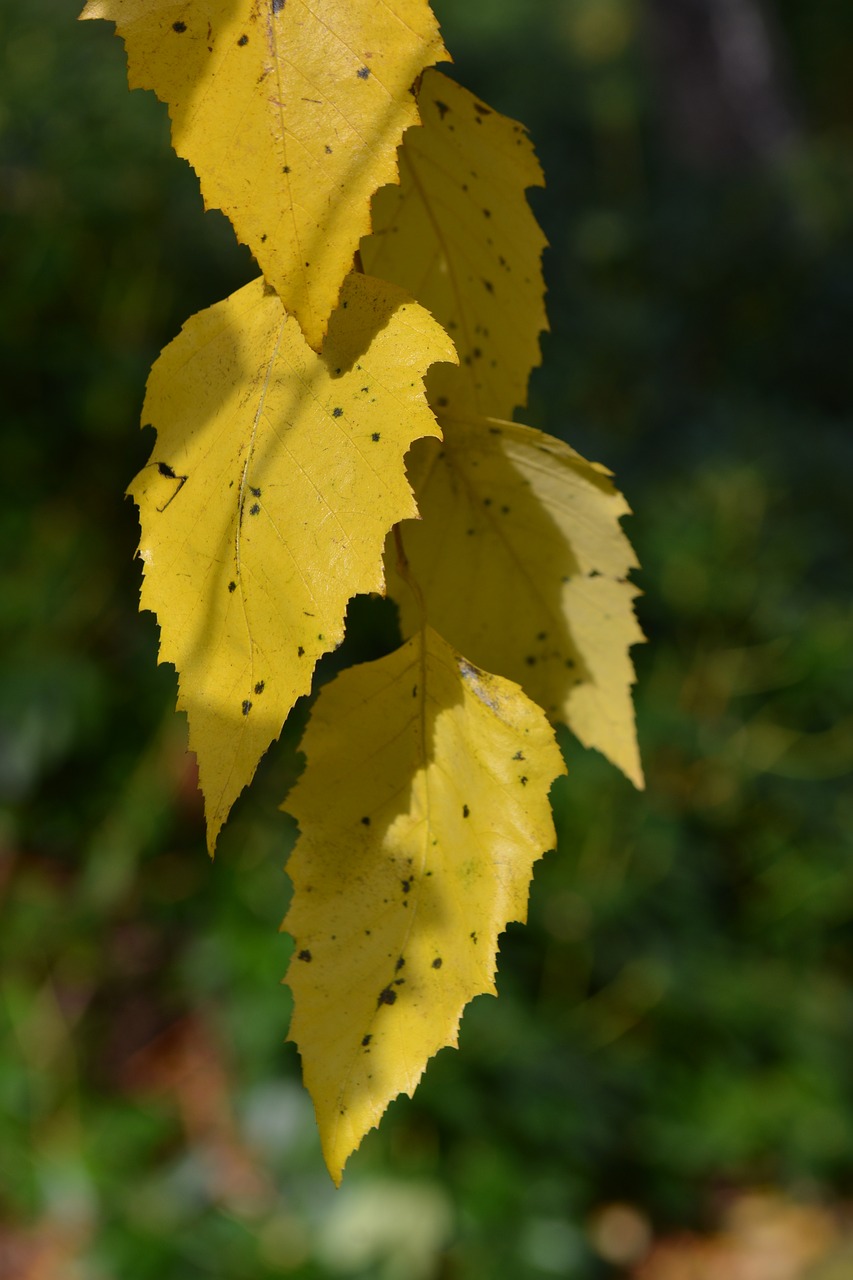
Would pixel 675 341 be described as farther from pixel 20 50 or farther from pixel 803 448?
pixel 20 50

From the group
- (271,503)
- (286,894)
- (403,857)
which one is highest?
(271,503)

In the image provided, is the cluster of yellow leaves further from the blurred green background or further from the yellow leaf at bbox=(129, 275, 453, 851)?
the blurred green background

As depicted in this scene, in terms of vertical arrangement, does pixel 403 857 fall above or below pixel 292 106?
below

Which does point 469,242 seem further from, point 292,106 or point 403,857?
point 403,857

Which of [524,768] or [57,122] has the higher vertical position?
[524,768]

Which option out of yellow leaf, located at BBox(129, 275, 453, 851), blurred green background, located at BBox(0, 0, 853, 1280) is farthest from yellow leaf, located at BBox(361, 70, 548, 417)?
blurred green background, located at BBox(0, 0, 853, 1280)

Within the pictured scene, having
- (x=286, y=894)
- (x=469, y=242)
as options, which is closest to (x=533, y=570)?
(x=469, y=242)

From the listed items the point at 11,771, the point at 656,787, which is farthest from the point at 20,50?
the point at 656,787

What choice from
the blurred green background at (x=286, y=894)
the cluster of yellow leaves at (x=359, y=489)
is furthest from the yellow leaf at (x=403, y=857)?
the blurred green background at (x=286, y=894)
